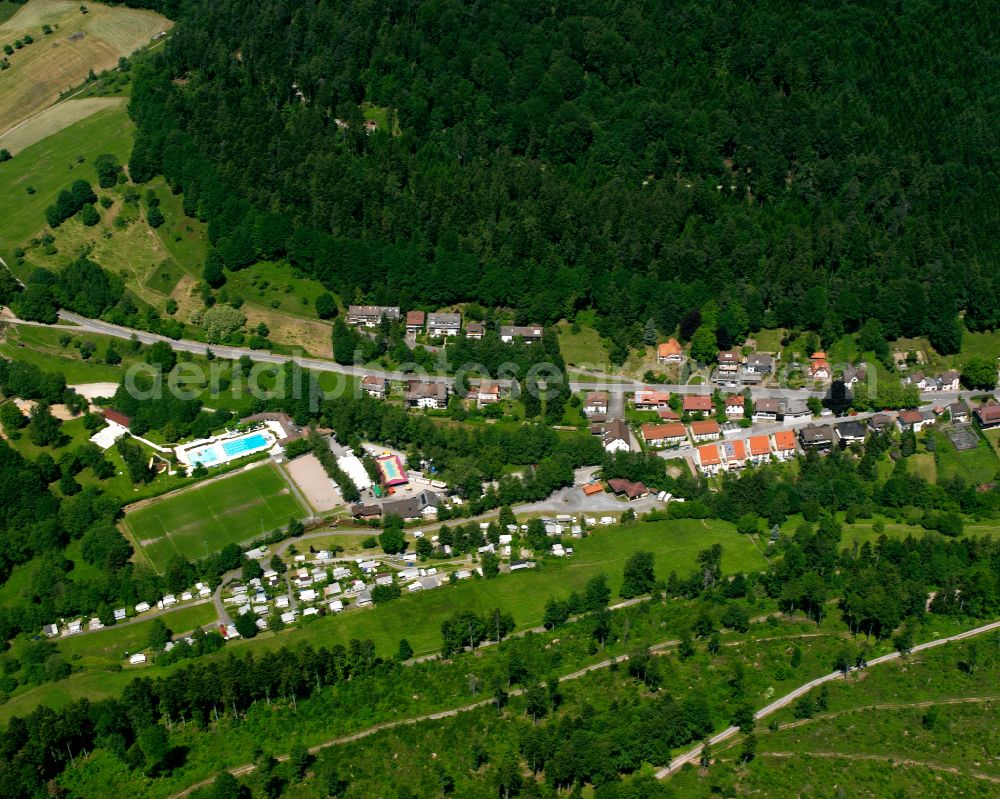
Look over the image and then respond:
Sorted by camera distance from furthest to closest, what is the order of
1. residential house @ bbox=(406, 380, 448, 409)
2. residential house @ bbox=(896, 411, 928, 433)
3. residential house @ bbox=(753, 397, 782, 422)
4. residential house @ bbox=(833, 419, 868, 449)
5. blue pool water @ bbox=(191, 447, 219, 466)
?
residential house @ bbox=(406, 380, 448, 409)
residential house @ bbox=(753, 397, 782, 422)
residential house @ bbox=(896, 411, 928, 433)
residential house @ bbox=(833, 419, 868, 449)
blue pool water @ bbox=(191, 447, 219, 466)

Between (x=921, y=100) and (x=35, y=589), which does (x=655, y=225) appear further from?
(x=35, y=589)

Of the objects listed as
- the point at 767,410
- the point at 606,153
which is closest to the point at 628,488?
the point at 767,410

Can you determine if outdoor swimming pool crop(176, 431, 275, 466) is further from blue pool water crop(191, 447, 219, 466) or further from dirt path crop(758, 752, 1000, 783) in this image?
dirt path crop(758, 752, 1000, 783)

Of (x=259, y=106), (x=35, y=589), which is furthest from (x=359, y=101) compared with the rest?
(x=35, y=589)

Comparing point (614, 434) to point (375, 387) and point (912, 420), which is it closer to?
point (375, 387)

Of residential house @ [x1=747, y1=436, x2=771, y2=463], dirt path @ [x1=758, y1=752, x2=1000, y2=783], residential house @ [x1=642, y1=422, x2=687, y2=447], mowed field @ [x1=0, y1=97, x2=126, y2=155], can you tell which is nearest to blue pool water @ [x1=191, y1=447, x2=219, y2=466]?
residential house @ [x1=642, y1=422, x2=687, y2=447]

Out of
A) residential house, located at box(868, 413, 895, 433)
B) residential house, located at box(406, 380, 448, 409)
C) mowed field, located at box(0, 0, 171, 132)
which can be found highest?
mowed field, located at box(0, 0, 171, 132)

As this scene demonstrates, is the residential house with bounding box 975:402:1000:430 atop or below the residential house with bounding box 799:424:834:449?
below

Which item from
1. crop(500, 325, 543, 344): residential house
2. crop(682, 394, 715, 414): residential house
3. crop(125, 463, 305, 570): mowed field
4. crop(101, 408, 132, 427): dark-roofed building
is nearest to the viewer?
crop(125, 463, 305, 570): mowed field

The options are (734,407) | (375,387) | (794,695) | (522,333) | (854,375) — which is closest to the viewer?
(794,695)
